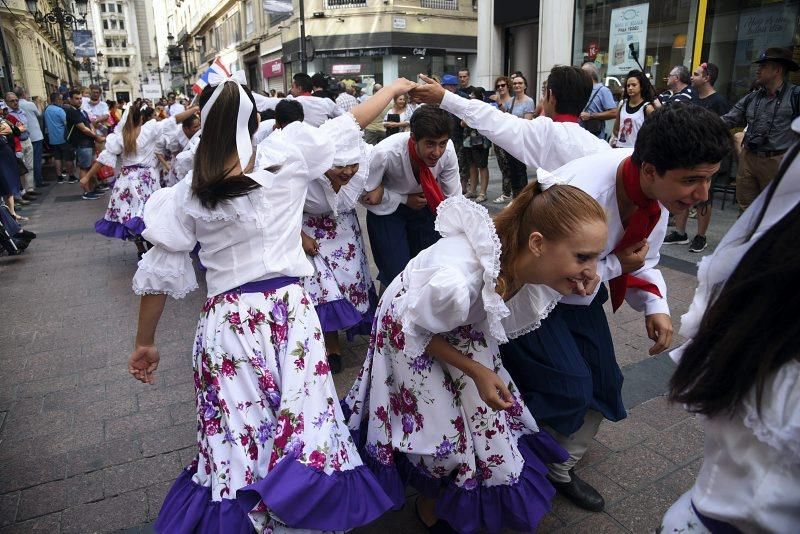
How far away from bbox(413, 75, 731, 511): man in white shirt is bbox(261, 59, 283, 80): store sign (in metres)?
28.6

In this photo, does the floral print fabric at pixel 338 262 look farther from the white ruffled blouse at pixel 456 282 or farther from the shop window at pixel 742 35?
the shop window at pixel 742 35

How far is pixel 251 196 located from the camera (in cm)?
208

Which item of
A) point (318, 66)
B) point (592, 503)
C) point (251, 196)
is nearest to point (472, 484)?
point (592, 503)

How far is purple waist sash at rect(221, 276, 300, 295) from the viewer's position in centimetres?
210

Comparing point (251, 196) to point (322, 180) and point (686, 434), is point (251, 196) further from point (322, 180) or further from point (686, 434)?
point (686, 434)

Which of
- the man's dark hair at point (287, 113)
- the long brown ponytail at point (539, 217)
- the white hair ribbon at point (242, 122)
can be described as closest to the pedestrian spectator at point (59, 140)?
the man's dark hair at point (287, 113)

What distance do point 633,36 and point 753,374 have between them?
35.3 ft

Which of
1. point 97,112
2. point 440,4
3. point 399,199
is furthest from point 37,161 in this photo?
point 440,4

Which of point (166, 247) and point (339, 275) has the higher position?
point (166, 247)

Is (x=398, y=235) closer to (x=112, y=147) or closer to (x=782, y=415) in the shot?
(x=782, y=415)

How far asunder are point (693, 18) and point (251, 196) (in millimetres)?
9648

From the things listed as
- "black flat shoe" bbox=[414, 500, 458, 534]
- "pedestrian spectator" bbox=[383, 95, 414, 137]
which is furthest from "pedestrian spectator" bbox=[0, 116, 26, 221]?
"black flat shoe" bbox=[414, 500, 458, 534]

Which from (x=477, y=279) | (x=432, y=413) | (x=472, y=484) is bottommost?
(x=472, y=484)

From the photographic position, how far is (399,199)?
3.84 meters
